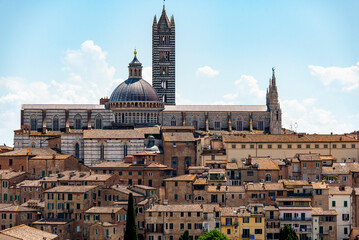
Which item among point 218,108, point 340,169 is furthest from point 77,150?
point 340,169

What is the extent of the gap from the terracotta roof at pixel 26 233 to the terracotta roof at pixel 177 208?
9.25m

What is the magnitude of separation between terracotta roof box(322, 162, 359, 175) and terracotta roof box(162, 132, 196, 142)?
581 inches

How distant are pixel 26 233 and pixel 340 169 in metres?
31.9

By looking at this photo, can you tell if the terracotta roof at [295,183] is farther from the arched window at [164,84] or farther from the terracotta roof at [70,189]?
the arched window at [164,84]

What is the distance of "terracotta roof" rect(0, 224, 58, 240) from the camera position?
6222 cm

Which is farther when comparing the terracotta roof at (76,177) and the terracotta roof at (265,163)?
the terracotta roof at (265,163)

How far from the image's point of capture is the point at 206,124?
99938mm

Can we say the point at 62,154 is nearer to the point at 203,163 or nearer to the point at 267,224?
the point at 203,163

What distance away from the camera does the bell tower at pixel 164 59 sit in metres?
114

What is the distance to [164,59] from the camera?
115125 mm

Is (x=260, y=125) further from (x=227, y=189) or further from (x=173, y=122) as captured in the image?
(x=227, y=189)

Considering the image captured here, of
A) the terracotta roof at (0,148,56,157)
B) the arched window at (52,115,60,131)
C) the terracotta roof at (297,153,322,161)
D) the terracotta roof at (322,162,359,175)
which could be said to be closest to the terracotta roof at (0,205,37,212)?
the terracotta roof at (0,148,56,157)

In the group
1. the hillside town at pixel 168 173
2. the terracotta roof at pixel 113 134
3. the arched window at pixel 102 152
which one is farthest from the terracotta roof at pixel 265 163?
the arched window at pixel 102 152

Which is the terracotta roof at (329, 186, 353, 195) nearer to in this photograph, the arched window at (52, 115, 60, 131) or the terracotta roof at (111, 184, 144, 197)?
the terracotta roof at (111, 184, 144, 197)
